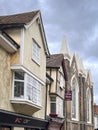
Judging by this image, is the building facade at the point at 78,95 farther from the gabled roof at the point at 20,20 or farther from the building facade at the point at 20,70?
the gabled roof at the point at 20,20

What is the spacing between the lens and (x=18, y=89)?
18094mm

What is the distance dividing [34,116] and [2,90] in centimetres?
558

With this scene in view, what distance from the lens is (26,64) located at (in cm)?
1864

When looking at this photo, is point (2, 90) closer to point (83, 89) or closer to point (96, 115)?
point (83, 89)

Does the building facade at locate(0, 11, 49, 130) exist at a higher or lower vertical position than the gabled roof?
lower

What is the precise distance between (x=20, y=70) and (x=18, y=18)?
3.66 m

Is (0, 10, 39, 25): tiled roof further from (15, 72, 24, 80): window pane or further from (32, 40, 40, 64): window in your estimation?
(15, 72, 24, 80): window pane

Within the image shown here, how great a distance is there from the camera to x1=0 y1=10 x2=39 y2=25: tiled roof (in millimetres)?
18922

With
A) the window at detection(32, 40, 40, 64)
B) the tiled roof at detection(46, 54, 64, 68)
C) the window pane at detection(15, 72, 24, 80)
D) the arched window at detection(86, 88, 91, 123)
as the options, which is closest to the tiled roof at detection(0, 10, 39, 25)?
the window at detection(32, 40, 40, 64)

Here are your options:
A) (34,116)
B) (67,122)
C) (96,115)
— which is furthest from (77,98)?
(34,116)

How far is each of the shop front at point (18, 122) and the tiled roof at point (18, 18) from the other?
5.18 metres

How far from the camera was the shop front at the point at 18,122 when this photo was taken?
16472 mm

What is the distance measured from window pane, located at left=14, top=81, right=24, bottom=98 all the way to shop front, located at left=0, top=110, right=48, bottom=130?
105 centimetres

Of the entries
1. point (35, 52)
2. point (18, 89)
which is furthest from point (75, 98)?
point (18, 89)
